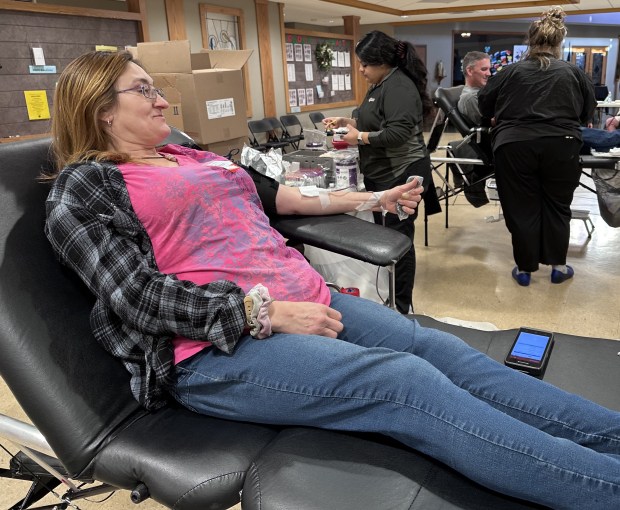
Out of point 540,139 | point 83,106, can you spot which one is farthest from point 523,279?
point 83,106

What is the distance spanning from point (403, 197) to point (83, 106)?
95cm

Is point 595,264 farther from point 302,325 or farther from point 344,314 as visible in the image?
point 302,325

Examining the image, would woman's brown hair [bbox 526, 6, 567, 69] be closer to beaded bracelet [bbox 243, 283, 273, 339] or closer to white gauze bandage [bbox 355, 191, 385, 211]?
white gauze bandage [bbox 355, 191, 385, 211]

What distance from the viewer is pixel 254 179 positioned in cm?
157

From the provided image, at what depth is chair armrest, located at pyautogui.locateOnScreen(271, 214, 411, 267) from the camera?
1.36m

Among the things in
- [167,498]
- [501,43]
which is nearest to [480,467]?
[167,498]

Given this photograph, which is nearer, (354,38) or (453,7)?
(354,38)

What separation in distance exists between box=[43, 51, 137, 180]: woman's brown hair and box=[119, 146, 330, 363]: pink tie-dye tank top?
0.11 meters

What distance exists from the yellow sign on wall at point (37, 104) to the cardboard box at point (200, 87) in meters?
1.22

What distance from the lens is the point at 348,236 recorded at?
1.44m

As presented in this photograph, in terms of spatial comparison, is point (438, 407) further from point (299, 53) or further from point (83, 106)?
point (299, 53)

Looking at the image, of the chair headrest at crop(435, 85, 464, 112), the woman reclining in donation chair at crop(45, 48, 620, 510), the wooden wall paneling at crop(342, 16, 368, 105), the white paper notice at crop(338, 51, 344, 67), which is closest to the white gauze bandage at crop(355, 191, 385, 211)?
the woman reclining in donation chair at crop(45, 48, 620, 510)

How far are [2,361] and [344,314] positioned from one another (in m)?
0.73

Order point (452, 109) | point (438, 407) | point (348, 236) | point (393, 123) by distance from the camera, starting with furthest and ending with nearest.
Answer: point (452, 109) < point (393, 123) < point (348, 236) < point (438, 407)
